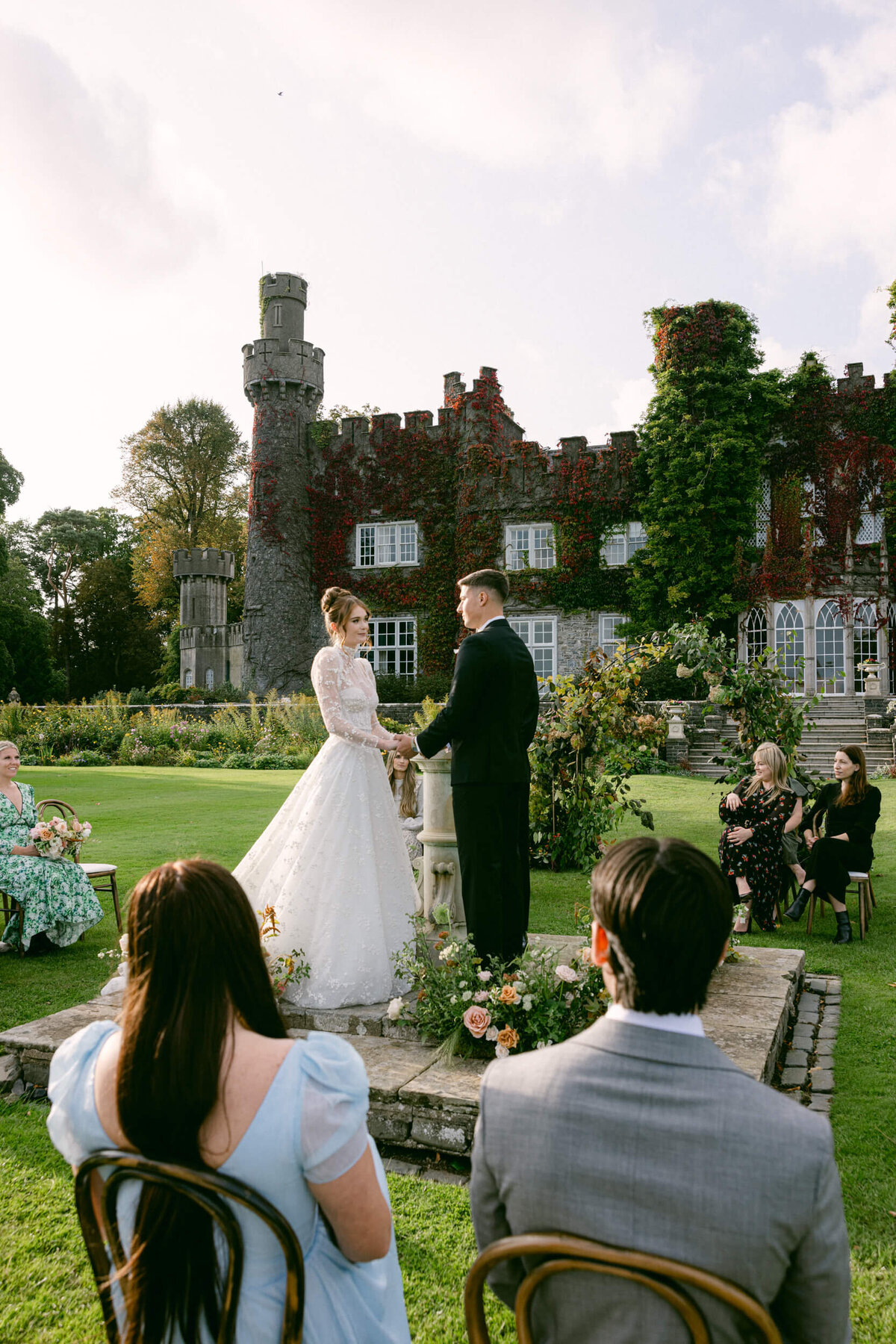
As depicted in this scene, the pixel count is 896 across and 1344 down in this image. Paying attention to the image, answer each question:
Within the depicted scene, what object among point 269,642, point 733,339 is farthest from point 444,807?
point 269,642

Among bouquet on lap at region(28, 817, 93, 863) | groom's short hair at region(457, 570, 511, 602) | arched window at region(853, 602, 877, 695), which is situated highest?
arched window at region(853, 602, 877, 695)

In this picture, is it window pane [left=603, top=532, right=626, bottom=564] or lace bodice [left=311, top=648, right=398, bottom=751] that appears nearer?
lace bodice [left=311, top=648, right=398, bottom=751]

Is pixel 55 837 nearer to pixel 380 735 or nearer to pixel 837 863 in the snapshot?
pixel 380 735

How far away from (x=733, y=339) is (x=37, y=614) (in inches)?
1122

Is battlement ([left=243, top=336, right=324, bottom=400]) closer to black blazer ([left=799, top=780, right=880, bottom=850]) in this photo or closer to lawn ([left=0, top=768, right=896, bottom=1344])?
lawn ([left=0, top=768, right=896, bottom=1344])

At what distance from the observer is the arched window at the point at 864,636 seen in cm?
2266

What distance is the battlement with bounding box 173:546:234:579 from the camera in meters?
35.3

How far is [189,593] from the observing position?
35375 mm

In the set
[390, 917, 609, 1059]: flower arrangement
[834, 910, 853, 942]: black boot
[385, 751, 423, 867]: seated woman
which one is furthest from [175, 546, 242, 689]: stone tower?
[390, 917, 609, 1059]: flower arrangement

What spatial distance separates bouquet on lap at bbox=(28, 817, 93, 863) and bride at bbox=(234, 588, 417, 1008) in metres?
2.25

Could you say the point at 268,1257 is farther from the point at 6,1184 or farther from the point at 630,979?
the point at 6,1184

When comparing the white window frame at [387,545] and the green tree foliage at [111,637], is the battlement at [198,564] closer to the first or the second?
the green tree foliage at [111,637]

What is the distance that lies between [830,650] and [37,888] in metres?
20.4

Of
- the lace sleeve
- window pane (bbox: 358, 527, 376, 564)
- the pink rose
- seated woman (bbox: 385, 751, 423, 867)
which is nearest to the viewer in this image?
the pink rose
